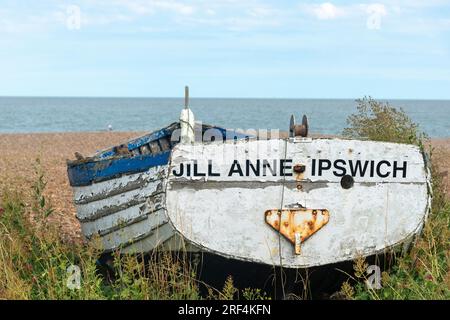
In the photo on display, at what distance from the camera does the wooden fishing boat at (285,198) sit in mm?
4547

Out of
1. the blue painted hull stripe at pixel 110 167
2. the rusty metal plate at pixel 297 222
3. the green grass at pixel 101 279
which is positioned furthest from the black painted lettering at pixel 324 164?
the blue painted hull stripe at pixel 110 167

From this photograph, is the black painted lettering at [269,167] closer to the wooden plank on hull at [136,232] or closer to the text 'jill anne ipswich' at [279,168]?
the text 'jill anne ipswich' at [279,168]

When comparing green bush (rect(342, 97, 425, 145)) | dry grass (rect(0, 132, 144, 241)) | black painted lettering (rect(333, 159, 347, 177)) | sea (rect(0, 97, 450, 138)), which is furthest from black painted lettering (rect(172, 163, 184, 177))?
sea (rect(0, 97, 450, 138))

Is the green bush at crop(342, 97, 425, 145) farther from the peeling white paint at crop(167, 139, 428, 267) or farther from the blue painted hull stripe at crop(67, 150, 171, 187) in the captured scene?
the blue painted hull stripe at crop(67, 150, 171, 187)

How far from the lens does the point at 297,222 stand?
462 centimetres

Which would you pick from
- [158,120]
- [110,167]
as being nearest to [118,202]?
[110,167]

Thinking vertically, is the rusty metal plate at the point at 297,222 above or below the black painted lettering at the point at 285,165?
below

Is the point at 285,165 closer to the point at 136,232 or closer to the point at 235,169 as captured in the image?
the point at 235,169

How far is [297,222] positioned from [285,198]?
0.21m

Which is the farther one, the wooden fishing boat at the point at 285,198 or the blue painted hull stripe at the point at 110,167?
the blue painted hull stripe at the point at 110,167

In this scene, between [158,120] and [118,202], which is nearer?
[118,202]

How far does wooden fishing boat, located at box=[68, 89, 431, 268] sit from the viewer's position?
455 centimetres

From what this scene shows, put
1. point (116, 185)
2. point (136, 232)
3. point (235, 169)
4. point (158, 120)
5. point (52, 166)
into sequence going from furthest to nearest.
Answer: point (158, 120) → point (52, 166) → point (116, 185) → point (136, 232) → point (235, 169)
